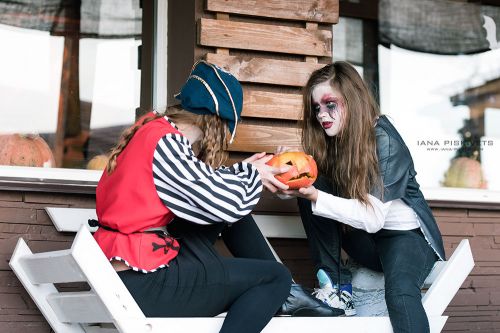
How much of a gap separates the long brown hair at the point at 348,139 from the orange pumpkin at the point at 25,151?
1.37 m

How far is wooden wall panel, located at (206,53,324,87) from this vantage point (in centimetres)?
457

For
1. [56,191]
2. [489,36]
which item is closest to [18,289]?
[56,191]

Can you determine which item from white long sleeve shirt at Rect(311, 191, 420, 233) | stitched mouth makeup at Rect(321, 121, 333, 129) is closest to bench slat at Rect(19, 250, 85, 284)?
white long sleeve shirt at Rect(311, 191, 420, 233)

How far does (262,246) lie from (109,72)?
193 centimetres

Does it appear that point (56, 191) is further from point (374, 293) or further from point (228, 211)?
point (374, 293)

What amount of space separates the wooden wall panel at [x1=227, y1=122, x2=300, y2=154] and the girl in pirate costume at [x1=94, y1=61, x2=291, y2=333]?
1.01 meters

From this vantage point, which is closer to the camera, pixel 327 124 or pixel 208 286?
pixel 208 286

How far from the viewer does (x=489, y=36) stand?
617 centimetres

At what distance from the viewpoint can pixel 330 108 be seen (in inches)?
162

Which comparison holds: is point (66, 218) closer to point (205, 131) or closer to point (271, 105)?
point (205, 131)

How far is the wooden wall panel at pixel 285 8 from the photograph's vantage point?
181 inches

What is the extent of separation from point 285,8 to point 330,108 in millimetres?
858

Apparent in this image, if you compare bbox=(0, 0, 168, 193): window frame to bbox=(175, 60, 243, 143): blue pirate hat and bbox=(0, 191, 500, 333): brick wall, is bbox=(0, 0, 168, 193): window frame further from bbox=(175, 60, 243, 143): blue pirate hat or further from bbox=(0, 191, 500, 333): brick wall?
bbox=(175, 60, 243, 143): blue pirate hat

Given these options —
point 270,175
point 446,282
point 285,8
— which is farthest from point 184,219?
point 285,8
